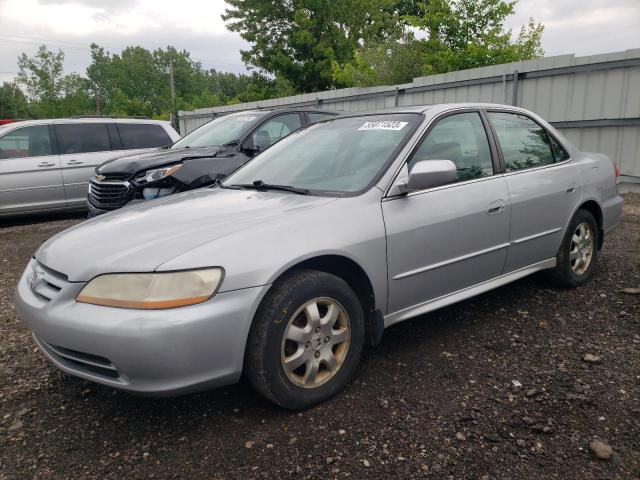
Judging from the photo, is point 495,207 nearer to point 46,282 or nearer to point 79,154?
point 46,282

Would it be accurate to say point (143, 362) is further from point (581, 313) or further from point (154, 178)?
point (154, 178)

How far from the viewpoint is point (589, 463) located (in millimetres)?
2086

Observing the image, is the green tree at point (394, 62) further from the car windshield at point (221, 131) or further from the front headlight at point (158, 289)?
the front headlight at point (158, 289)

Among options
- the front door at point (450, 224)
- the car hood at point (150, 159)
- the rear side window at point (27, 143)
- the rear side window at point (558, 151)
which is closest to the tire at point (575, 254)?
the rear side window at point (558, 151)

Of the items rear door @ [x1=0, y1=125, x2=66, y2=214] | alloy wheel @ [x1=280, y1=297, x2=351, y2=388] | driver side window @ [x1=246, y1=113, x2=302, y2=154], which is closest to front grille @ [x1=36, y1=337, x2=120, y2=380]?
alloy wheel @ [x1=280, y1=297, x2=351, y2=388]

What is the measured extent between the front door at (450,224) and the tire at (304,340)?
14.2 inches

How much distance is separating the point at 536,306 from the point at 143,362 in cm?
292

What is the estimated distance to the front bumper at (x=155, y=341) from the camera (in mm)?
2098

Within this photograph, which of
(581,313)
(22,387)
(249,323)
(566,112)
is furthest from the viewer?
(566,112)

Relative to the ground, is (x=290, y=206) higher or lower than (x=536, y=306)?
higher

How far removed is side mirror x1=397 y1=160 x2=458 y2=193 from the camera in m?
2.81

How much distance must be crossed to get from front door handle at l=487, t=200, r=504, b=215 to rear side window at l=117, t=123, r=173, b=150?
23.0ft

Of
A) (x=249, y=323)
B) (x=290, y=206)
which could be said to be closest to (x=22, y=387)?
(x=249, y=323)

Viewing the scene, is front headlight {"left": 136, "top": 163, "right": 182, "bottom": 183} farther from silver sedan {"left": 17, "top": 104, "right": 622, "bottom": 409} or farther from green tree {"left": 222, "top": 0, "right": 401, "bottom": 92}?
green tree {"left": 222, "top": 0, "right": 401, "bottom": 92}
